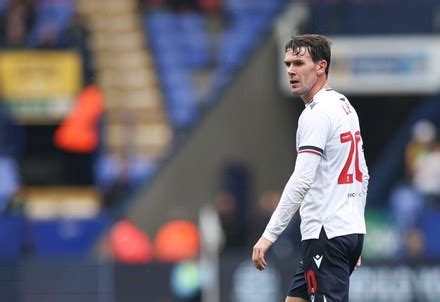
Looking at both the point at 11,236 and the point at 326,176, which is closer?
the point at 326,176

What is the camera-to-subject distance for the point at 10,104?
18.5 meters

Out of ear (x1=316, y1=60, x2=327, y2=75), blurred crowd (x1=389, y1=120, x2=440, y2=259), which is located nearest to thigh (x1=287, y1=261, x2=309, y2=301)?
ear (x1=316, y1=60, x2=327, y2=75)

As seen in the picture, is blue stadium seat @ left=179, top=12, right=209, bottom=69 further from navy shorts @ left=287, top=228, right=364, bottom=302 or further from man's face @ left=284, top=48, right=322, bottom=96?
navy shorts @ left=287, top=228, right=364, bottom=302

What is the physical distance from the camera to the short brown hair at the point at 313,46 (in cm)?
748

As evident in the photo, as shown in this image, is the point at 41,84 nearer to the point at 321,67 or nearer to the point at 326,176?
the point at 321,67

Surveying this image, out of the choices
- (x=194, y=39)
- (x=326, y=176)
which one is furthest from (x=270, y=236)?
(x=194, y=39)

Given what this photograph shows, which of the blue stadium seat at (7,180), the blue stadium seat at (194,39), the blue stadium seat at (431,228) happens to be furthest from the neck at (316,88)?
the blue stadium seat at (194,39)

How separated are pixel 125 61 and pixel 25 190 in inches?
101

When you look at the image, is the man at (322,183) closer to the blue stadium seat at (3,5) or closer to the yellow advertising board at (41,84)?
the yellow advertising board at (41,84)

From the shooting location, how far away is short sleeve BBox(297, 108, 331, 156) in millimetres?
7277

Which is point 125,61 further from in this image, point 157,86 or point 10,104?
point 10,104

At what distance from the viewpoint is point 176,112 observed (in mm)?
18797

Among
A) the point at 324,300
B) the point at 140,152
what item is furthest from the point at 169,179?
the point at 324,300

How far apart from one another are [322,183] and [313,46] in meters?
0.75
